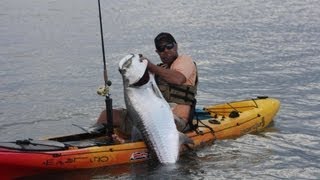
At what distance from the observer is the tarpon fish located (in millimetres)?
9008

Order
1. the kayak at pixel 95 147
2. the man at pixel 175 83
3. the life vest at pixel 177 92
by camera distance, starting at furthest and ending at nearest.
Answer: the life vest at pixel 177 92 < the man at pixel 175 83 < the kayak at pixel 95 147

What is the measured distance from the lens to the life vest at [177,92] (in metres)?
9.59

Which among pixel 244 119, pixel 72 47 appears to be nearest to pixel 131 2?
pixel 72 47

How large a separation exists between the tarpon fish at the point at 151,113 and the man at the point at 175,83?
0.38m

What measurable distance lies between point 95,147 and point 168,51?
188cm

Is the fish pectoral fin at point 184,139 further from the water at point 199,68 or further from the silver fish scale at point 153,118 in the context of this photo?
the water at point 199,68

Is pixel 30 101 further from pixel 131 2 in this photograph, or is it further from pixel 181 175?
pixel 131 2

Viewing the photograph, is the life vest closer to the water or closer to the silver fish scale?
the silver fish scale

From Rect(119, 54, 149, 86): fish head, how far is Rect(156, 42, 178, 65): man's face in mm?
679

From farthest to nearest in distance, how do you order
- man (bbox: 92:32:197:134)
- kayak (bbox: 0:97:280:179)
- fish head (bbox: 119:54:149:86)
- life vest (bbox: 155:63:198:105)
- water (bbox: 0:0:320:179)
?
water (bbox: 0:0:320:179)
life vest (bbox: 155:63:198:105)
man (bbox: 92:32:197:134)
fish head (bbox: 119:54:149:86)
kayak (bbox: 0:97:280:179)

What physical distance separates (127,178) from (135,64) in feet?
5.56

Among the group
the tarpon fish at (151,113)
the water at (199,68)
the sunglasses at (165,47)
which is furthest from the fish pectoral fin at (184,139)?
the sunglasses at (165,47)

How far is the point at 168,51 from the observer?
955cm

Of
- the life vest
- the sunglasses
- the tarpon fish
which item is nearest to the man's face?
the sunglasses
